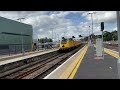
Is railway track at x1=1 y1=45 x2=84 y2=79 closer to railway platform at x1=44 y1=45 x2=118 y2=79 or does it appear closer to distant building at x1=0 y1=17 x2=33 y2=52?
railway platform at x1=44 y1=45 x2=118 y2=79

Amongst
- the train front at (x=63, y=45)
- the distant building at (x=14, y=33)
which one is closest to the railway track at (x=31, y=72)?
the distant building at (x=14, y=33)

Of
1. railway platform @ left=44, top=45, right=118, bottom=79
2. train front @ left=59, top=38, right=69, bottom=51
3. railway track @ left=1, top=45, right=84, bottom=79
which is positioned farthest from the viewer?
train front @ left=59, top=38, right=69, bottom=51

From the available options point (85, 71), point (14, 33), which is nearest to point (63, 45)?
point (14, 33)

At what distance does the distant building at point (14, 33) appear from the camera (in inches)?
2426

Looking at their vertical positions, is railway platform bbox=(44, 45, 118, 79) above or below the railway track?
above

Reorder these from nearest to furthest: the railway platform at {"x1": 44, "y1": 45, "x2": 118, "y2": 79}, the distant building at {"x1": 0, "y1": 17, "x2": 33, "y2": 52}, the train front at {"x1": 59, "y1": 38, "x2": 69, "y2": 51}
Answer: the railway platform at {"x1": 44, "y1": 45, "x2": 118, "y2": 79}
the train front at {"x1": 59, "y1": 38, "x2": 69, "y2": 51}
the distant building at {"x1": 0, "y1": 17, "x2": 33, "y2": 52}

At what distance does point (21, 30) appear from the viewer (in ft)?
253

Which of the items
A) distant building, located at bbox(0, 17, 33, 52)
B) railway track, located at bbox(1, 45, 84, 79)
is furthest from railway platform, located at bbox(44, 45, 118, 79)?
distant building, located at bbox(0, 17, 33, 52)

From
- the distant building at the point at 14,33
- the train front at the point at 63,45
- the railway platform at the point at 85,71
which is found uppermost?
the distant building at the point at 14,33

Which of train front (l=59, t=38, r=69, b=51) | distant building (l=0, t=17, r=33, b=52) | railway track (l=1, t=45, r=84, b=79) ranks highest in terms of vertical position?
distant building (l=0, t=17, r=33, b=52)

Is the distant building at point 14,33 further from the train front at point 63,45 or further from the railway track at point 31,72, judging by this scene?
the railway track at point 31,72

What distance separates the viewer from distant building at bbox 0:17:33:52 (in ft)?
202
